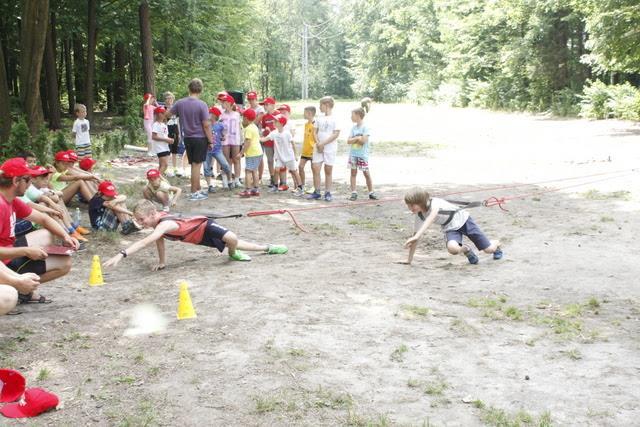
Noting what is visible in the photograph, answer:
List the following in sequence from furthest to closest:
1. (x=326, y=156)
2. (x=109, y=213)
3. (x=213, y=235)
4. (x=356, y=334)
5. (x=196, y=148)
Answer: (x=196, y=148), (x=326, y=156), (x=109, y=213), (x=213, y=235), (x=356, y=334)

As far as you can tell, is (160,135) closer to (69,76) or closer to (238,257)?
(238,257)

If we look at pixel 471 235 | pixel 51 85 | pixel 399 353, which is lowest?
pixel 399 353

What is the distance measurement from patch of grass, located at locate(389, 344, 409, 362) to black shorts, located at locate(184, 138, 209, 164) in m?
7.50

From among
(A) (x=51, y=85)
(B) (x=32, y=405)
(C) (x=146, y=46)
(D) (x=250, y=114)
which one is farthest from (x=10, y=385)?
(A) (x=51, y=85)

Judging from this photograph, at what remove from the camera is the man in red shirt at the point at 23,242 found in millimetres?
5145

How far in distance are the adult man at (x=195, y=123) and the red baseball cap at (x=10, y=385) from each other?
25.3ft

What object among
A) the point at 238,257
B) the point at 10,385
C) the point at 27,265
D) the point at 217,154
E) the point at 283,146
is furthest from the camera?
the point at 217,154

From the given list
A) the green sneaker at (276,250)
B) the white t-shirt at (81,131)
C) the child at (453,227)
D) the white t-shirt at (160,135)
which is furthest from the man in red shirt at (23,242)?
the white t-shirt at (81,131)

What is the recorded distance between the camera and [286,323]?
5.58m

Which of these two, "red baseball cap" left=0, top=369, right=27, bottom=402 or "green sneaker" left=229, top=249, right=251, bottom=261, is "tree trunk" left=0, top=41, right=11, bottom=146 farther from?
"red baseball cap" left=0, top=369, right=27, bottom=402

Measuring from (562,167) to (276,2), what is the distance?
8868 cm

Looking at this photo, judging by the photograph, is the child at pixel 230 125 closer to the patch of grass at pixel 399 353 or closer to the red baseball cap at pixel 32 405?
the patch of grass at pixel 399 353

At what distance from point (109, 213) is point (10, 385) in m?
5.36

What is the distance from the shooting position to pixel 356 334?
17.6ft
